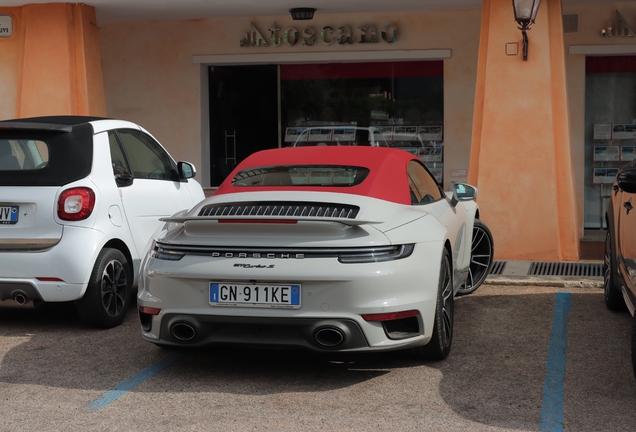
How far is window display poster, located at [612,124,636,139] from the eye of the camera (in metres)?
12.4

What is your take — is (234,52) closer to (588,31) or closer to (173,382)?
(588,31)

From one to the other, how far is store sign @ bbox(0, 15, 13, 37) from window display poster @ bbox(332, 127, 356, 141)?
493cm

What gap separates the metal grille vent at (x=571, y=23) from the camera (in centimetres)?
1197

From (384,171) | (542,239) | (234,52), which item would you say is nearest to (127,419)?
(384,171)

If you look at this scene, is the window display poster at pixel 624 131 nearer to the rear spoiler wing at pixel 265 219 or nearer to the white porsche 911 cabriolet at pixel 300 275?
the white porsche 911 cabriolet at pixel 300 275

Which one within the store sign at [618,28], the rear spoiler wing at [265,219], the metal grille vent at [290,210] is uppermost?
the store sign at [618,28]

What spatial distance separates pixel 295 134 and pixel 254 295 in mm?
8967

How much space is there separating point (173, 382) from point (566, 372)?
2.34 m

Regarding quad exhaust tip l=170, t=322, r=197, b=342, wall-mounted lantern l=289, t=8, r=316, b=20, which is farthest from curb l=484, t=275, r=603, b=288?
wall-mounted lantern l=289, t=8, r=316, b=20

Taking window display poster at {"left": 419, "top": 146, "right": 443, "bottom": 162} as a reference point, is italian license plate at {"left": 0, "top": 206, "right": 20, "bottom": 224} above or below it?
below

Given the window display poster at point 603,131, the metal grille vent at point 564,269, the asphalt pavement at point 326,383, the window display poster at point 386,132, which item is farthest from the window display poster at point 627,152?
the asphalt pavement at point 326,383

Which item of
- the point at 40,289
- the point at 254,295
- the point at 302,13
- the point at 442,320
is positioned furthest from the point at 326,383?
the point at 302,13

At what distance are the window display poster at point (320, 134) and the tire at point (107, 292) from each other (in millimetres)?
6982

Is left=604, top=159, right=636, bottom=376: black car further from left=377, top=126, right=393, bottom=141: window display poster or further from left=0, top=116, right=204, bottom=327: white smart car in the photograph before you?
left=377, top=126, right=393, bottom=141: window display poster
